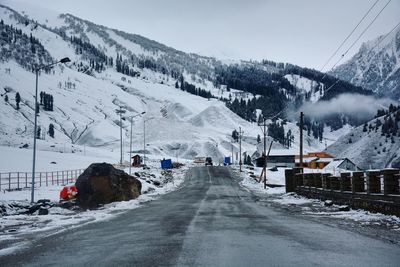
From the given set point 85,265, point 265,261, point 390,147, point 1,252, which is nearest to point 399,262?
point 265,261

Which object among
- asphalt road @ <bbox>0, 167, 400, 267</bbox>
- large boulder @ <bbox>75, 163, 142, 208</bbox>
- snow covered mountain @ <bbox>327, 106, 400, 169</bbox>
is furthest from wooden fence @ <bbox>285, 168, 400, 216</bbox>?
snow covered mountain @ <bbox>327, 106, 400, 169</bbox>

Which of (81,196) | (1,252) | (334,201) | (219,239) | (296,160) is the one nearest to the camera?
(1,252)

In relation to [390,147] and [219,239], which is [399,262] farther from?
[390,147]

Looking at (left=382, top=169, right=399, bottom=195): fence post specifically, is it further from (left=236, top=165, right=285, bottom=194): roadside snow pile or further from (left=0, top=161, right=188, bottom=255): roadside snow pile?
(left=236, top=165, right=285, bottom=194): roadside snow pile

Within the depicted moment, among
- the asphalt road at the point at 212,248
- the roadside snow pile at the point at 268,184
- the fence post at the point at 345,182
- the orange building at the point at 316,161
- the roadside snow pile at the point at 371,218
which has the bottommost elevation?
the roadside snow pile at the point at 268,184

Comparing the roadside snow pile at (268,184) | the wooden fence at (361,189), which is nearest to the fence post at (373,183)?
the wooden fence at (361,189)

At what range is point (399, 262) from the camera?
862cm

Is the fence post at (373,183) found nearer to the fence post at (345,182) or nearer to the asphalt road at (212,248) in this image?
the fence post at (345,182)

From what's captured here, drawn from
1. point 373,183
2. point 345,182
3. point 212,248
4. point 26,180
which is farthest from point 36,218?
point 26,180

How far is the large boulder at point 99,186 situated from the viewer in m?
30.8

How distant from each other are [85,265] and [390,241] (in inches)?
306

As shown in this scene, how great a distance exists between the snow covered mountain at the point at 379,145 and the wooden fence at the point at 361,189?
120383 millimetres

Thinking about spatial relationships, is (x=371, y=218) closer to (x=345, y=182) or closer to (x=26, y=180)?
(x=345, y=182)

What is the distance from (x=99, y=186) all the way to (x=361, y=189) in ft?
56.6
